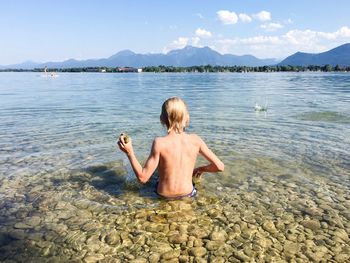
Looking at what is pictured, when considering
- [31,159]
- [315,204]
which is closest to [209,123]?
[31,159]

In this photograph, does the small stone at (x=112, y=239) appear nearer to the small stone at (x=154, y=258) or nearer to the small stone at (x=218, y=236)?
the small stone at (x=154, y=258)

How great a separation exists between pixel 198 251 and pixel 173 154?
2.09 meters

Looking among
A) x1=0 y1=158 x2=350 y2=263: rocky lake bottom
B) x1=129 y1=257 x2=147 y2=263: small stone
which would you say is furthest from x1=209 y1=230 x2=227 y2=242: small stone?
x1=129 y1=257 x2=147 y2=263: small stone

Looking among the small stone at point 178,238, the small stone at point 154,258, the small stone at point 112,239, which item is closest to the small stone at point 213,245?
the small stone at point 178,238

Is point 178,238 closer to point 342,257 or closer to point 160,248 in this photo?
point 160,248

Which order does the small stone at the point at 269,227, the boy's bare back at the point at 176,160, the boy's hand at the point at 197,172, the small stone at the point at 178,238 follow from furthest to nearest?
the boy's hand at the point at 197,172
the boy's bare back at the point at 176,160
the small stone at the point at 269,227
the small stone at the point at 178,238

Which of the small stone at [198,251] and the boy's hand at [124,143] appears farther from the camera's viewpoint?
the boy's hand at [124,143]

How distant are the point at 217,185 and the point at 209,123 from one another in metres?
10.6

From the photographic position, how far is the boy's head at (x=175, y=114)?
23.2 feet

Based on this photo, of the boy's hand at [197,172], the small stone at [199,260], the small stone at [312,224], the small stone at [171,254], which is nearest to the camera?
the small stone at [199,260]

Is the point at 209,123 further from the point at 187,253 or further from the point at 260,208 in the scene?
the point at 187,253

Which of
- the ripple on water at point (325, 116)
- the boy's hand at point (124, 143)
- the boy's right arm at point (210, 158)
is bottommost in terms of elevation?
the ripple on water at point (325, 116)

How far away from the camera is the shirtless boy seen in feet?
23.4

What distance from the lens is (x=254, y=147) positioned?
14.0 meters
